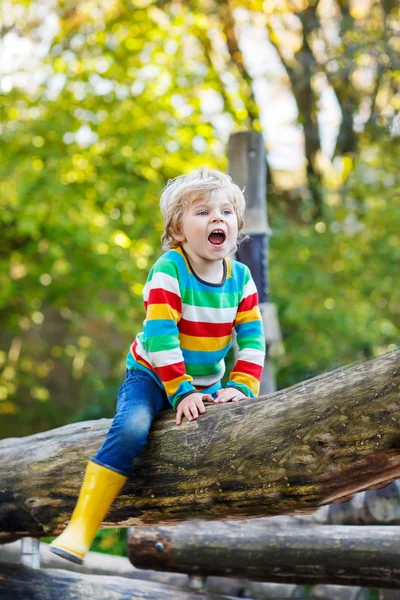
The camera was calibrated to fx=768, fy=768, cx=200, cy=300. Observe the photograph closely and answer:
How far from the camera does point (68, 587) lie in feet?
11.7

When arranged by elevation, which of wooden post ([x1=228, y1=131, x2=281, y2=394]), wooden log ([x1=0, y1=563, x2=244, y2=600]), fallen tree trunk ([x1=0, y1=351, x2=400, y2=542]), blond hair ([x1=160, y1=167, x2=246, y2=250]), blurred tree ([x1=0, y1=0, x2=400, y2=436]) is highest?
blurred tree ([x1=0, y1=0, x2=400, y2=436])

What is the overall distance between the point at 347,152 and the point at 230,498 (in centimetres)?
957

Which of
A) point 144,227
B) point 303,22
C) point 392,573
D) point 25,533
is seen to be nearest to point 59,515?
point 25,533

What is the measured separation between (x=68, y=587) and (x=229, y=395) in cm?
135

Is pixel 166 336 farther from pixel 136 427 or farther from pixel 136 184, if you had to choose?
pixel 136 184

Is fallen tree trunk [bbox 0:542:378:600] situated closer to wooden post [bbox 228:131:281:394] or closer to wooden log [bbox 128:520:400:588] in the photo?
wooden log [bbox 128:520:400:588]

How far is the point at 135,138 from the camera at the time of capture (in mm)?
7961

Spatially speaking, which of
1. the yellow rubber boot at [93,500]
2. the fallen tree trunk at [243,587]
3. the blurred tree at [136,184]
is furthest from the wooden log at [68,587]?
the blurred tree at [136,184]

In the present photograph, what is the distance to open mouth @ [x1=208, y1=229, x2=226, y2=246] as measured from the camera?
2979 millimetres

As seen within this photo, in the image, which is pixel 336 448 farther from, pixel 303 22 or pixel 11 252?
pixel 303 22


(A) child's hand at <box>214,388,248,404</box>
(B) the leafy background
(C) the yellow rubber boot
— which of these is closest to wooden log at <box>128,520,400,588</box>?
(A) child's hand at <box>214,388,248,404</box>

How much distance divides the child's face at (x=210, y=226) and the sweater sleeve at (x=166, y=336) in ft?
0.55

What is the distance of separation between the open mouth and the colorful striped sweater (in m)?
0.13

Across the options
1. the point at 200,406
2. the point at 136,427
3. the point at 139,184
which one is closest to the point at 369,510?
the point at 200,406
